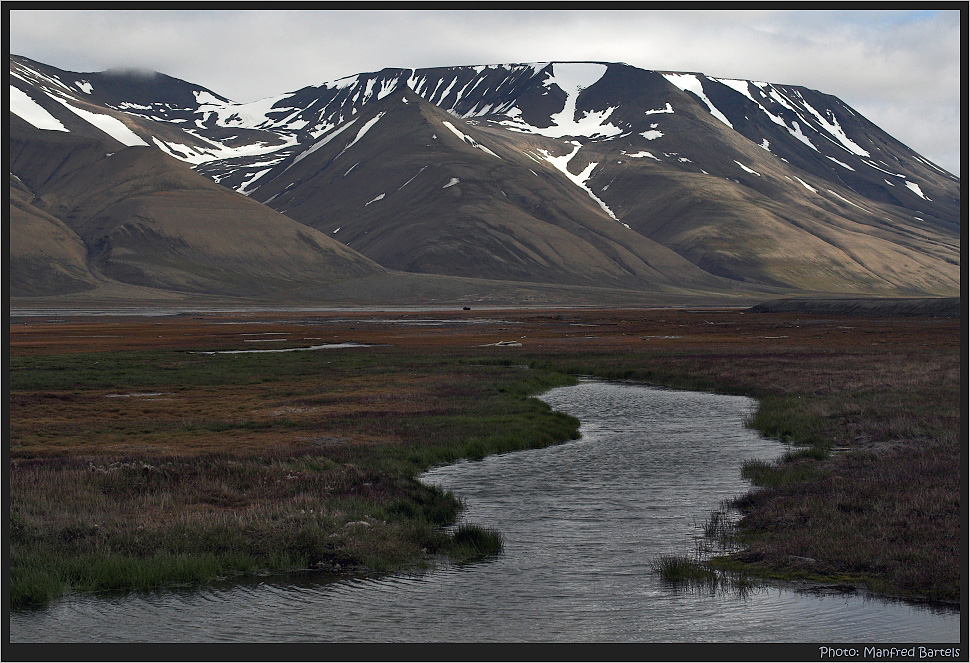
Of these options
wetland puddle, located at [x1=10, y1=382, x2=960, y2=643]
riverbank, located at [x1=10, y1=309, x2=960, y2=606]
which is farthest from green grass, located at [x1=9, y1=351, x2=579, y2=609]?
wetland puddle, located at [x1=10, y1=382, x2=960, y2=643]

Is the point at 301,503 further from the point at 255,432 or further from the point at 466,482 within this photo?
the point at 255,432

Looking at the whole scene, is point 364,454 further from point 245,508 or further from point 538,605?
point 538,605

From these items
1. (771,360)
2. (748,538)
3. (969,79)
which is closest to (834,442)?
(748,538)

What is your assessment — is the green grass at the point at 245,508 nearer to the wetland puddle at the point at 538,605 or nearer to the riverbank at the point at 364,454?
the riverbank at the point at 364,454

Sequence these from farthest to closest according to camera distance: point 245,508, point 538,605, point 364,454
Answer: point 364,454
point 245,508
point 538,605

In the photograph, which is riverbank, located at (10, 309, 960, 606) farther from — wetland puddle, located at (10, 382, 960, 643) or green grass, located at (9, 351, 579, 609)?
wetland puddle, located at (10, 382, 960, 643)

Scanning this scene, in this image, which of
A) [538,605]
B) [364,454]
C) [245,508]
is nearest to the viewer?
[538,605]

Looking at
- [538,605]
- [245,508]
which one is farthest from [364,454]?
[538,605]

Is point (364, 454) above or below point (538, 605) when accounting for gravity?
below

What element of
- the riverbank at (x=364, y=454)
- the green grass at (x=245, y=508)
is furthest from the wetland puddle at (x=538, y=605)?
the riverbank at (x=364, y=454)
